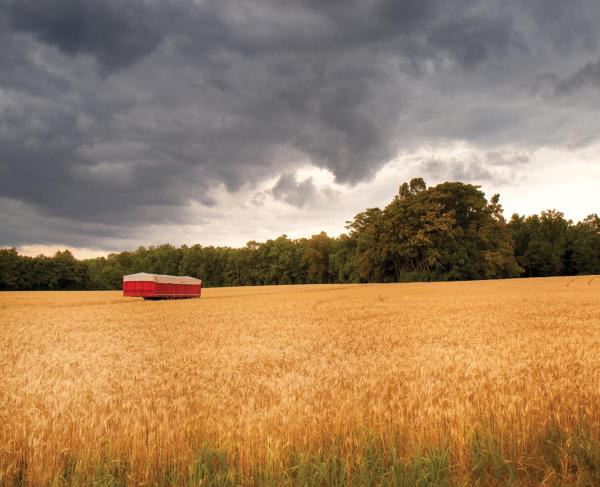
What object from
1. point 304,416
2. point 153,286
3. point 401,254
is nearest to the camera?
point 304,416

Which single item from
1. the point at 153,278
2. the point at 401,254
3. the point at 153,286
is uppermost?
the point at 401,254

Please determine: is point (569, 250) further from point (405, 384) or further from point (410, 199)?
point (405, 384)

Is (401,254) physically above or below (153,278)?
above

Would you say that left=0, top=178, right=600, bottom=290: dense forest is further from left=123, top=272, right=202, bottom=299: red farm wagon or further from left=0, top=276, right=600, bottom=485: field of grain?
left=0, top=276, right=600, bottom=485: field of grain

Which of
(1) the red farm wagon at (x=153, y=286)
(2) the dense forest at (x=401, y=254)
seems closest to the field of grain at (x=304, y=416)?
(1) the red farm wagon at (x=153, y=286)

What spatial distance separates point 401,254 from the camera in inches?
3191

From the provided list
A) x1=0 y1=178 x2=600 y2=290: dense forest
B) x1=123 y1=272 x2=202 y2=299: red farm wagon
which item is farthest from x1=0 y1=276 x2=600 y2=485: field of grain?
x1=0 y1=178 x2=600 y2=290: dense forest

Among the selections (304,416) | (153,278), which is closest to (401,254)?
(153,278)

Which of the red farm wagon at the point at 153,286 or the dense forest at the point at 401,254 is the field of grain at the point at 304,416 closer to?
the red farm wagon at the point at 153,286

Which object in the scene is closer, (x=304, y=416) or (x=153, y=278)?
(x=304, y=416)

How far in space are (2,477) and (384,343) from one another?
9410 mm

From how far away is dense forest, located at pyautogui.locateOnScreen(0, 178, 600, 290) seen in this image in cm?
7844

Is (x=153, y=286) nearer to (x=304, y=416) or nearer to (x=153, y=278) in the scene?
(x=153, y=278)

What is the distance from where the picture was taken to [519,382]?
678cm
